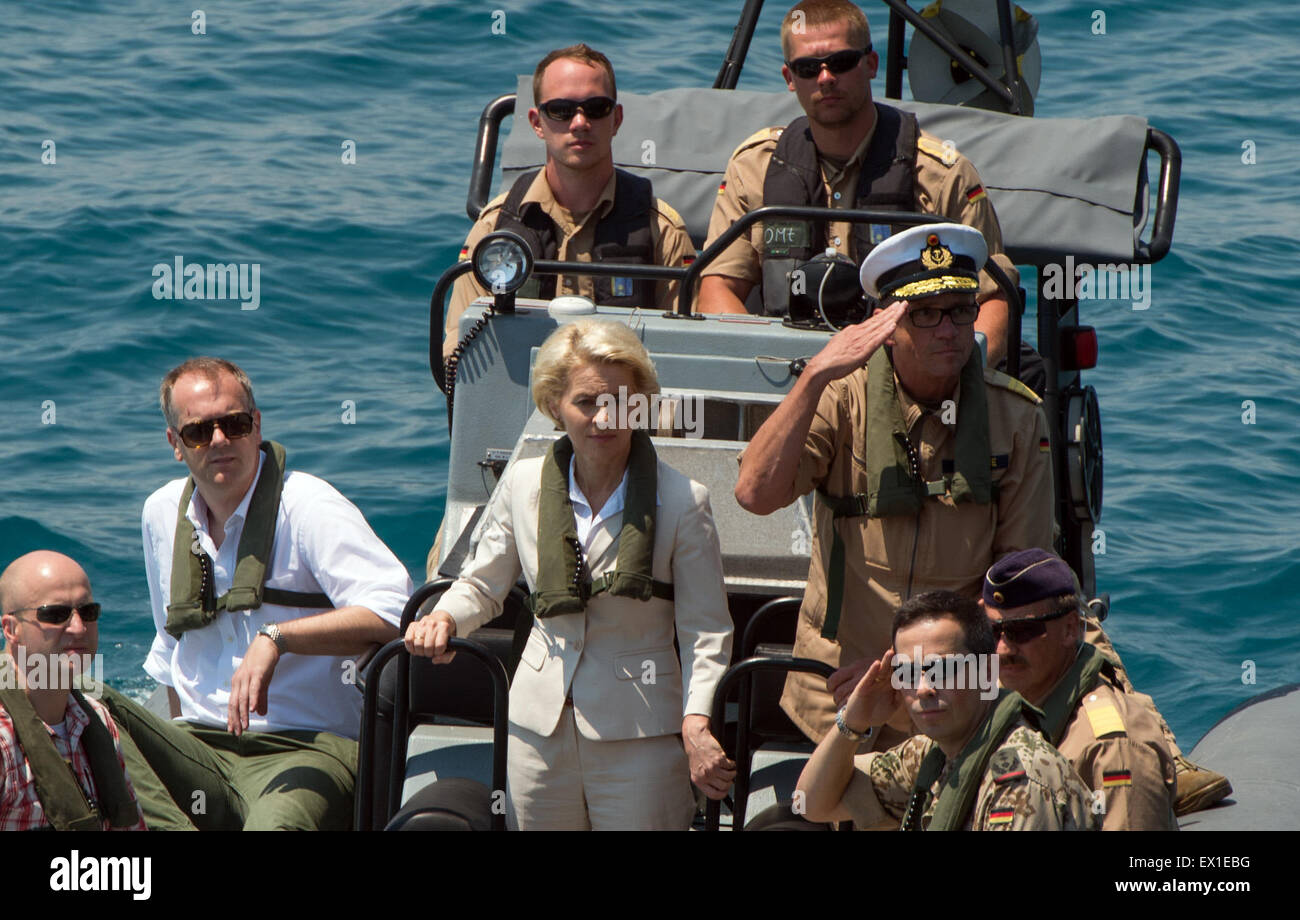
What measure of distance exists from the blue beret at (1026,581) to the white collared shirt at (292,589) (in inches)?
59.5

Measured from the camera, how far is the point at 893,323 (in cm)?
344

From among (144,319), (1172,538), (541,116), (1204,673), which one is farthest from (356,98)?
(541,116)

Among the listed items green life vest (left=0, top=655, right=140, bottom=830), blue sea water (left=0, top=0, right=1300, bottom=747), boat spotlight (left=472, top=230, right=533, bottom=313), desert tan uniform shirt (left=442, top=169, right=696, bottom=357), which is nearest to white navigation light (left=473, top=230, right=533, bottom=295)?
boat spotlight (left=472, top=230, right=533, bottom=313)

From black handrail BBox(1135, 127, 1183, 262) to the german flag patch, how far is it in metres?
2.88

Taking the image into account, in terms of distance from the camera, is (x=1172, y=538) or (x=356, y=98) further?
(x=356, y=98)

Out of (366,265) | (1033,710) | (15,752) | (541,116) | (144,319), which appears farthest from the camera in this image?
(366,265)

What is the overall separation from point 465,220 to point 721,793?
10.6 metres

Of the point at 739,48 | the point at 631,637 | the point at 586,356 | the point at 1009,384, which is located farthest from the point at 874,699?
the point at 739,48

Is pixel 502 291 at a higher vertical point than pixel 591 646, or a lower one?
higher

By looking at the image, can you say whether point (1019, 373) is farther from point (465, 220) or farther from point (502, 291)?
point (465, 220)

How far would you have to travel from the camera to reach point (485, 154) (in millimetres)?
6266

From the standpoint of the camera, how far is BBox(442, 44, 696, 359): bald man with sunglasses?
501 cm

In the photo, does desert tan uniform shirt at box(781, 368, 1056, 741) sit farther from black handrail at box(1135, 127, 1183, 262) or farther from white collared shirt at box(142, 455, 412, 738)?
black handrail at box(1135, 127, 1183, 262)

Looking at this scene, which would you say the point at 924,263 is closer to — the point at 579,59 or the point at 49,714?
the point at 579,59
